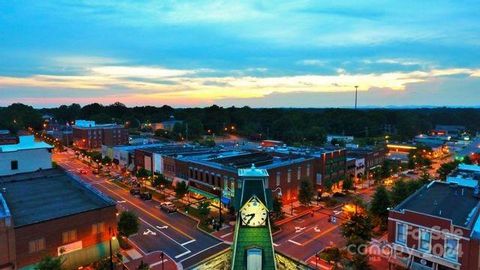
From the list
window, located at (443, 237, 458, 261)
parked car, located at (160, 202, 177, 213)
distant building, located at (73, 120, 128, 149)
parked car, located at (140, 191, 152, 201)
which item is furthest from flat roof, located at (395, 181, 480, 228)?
distant building, located at (73, 120, 128, 149)

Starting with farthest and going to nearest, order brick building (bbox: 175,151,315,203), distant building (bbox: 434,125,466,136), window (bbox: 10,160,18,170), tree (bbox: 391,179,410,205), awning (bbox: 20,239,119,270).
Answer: distant building (bbox: 434,125,466,136)
window (bbox: 10,160,18,170)
brick building (bbox: 175,151,315,203)
tree (bbox: 391,179,410,205)
awning (bbox: 20,239,119,270)

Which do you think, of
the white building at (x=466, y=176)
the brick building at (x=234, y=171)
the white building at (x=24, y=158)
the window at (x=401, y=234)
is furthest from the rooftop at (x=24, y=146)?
the white building at (x=466, y=176)

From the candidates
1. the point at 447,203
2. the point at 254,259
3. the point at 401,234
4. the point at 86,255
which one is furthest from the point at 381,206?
the point at 86,255

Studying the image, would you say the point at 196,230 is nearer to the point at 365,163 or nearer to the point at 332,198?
the point at 332,198

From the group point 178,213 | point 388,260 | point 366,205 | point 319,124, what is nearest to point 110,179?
point 178,213

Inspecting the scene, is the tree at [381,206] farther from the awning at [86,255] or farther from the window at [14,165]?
the window at [14,165]

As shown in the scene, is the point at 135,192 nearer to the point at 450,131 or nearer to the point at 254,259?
the point at 254,259

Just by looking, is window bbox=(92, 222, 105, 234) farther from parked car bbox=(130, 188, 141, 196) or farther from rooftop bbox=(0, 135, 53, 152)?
rooftop bbox=(0, 135, 53, 152)

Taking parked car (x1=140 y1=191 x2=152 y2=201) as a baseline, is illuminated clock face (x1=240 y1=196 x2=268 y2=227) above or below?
above
